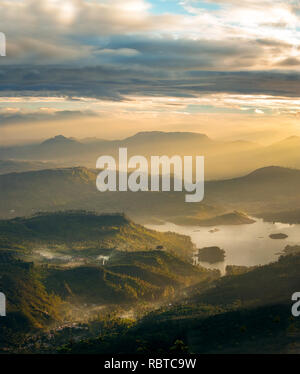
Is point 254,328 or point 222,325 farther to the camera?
point 222,325

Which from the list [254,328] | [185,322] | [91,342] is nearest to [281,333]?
[254,328]

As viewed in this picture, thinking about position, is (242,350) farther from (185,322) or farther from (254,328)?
(185,322)
